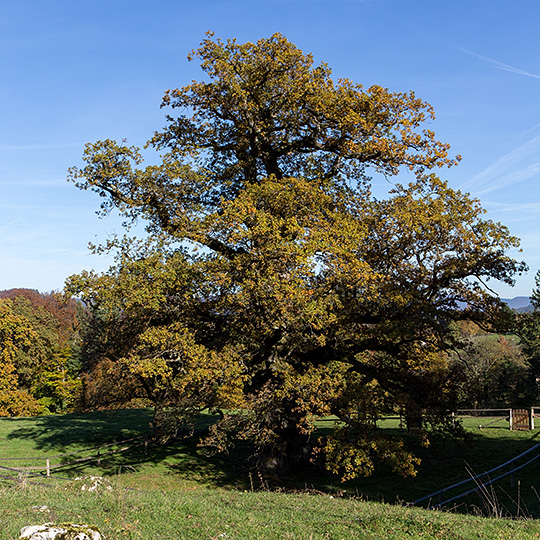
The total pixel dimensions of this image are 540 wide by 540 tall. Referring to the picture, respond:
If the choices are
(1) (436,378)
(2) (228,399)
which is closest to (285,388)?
(2) (228,399)

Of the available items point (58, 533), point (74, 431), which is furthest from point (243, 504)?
point (74, 431)

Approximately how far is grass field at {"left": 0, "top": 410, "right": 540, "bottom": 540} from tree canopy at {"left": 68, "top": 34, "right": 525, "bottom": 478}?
2.10 m

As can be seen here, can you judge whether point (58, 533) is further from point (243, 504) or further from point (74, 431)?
point (74, 431)

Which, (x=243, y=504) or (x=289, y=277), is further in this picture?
(x=289, y=277)

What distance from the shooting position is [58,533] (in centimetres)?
668

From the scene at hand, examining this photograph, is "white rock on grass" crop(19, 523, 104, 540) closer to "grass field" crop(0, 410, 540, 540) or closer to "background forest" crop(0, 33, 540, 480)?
"grass field" crop(0, 410, 540, 540)

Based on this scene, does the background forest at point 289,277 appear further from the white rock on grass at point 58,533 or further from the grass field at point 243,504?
the white rock on grass at point 58,533

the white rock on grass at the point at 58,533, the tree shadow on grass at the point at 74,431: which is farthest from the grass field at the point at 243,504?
the tree shadow on grass at the point at 74,431

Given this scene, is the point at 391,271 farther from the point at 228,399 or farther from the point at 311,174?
the point at 228,399

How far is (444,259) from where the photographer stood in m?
18.5

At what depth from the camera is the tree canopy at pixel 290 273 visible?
54.9 feet

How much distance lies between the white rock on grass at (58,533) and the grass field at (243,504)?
551 mm

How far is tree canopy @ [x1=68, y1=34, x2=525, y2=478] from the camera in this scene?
16.7 metres

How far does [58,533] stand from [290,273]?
10.9m
